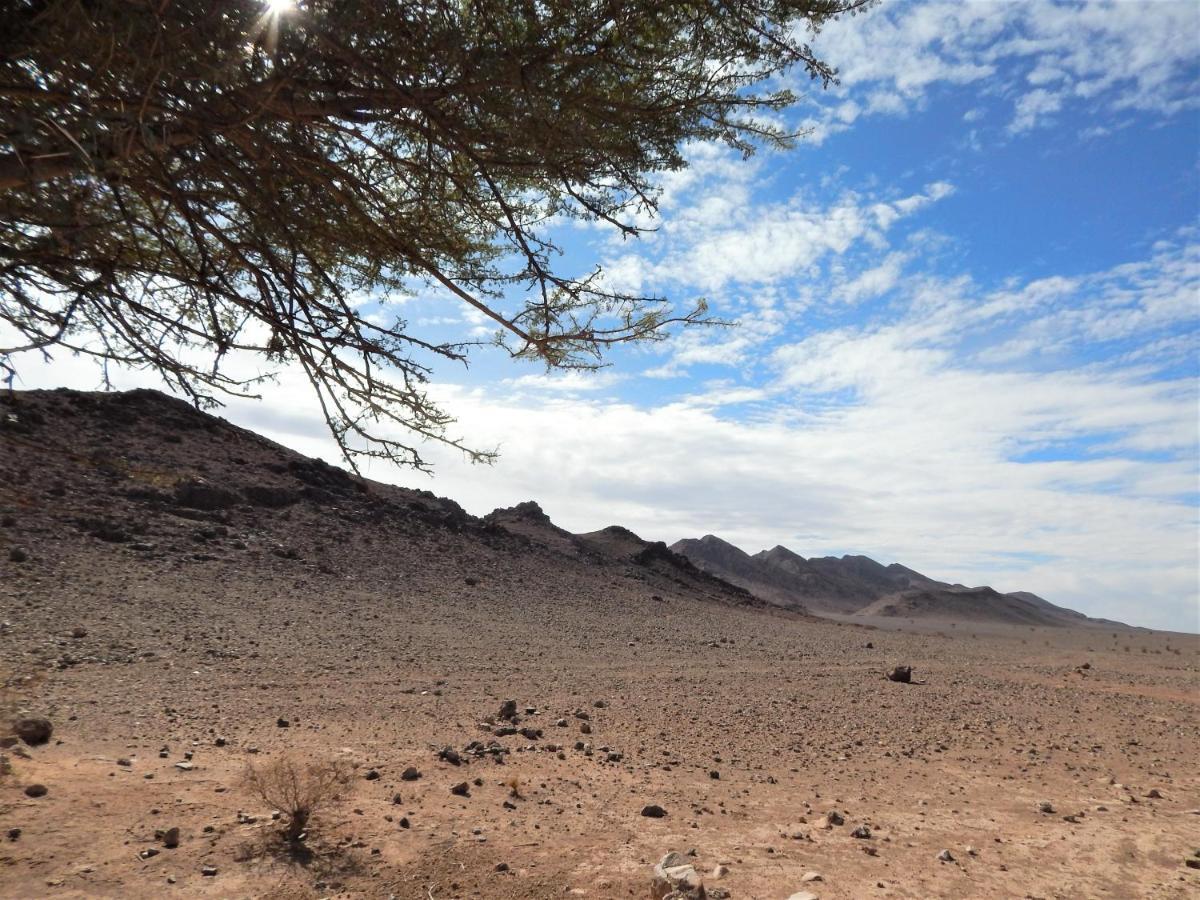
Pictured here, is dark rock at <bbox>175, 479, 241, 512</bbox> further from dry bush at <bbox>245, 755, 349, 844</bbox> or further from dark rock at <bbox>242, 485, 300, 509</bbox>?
dry bush at <bbox>245, 755, 349, 844</bbox>

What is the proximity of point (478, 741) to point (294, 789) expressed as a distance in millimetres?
2902

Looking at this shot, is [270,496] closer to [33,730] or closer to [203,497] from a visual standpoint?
[203,497]

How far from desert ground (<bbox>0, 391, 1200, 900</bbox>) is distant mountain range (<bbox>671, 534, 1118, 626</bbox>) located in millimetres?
45334

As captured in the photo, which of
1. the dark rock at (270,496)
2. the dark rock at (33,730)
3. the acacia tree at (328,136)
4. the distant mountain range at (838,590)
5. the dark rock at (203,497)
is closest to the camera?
the acacia tree at (328,136)

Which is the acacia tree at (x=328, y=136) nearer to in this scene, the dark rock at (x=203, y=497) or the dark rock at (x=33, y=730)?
the dark rock at (x=33, y=730)

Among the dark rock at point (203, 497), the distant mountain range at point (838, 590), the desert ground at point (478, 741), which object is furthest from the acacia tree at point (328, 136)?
the distant mountain range at point (838, 590)

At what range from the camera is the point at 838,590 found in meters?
77.2

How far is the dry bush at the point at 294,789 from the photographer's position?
508cm

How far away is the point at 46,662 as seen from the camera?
394 inches

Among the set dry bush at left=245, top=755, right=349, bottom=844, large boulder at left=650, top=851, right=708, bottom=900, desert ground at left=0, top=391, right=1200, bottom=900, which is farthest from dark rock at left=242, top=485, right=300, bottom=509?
large boulder at left=650, top=851, right=708, bottom=900

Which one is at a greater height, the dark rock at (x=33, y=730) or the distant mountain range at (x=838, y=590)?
the distant mountain range at (x=838, y=590)

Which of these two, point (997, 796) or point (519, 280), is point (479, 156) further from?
point (997, 796)

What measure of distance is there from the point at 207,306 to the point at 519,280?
1.98m

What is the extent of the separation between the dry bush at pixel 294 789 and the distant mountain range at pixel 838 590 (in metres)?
56.2
